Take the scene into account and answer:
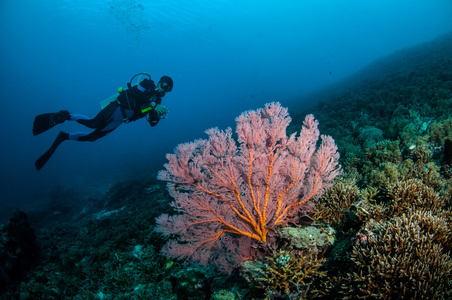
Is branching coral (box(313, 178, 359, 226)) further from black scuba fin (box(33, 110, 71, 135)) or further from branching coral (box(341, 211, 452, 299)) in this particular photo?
black scuba fin (box(33, 110, 71, 135))

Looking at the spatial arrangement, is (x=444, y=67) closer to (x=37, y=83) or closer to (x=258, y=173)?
(x=258, y=173)

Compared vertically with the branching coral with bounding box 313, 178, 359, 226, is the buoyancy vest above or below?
above

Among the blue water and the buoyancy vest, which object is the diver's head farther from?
the blue water

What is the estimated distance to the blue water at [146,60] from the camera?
43.6 meters

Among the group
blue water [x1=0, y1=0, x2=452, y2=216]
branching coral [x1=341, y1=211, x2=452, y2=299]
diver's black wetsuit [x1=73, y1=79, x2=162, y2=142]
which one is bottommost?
branching coral [x1=341, y1=211, x2=452, y2=299]

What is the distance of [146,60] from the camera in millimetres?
105250

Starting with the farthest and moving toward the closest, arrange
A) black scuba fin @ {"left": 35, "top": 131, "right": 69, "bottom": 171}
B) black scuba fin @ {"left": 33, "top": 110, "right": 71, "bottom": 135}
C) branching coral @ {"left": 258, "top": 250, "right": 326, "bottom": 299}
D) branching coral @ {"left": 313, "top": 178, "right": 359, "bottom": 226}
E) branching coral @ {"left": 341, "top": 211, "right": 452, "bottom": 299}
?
1. black scuba fin @ {"left": 33, "top": 110, "right": 71, "bottom": 135}
2. black scuba fin @ {"left": 35, "top": 131, "right": 69, "bottom": 171}
3. branching coral @ {"left": 313, "top": 178, "right": 359, "bottom": 226}
4. branching coral @ {"left": 258, "top": 250, "right": 326, "bottom": 299}
5. branching coral @ {"left": 341, "top": 211, "right": 452, "bottom": 299}

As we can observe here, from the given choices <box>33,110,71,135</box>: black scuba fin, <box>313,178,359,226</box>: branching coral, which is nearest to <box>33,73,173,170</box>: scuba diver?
<box>33,110,71,135</box>: black scuba fin

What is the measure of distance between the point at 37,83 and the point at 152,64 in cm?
5367

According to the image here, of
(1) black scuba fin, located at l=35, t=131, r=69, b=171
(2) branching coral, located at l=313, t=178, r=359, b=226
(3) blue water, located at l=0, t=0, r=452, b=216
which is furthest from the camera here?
(3) blue water, located at l=0, t=0, r=452, b=216

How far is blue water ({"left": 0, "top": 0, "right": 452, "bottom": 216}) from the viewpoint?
A: 43.6m

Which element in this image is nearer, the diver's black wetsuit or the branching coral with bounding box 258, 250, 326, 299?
the branching coral with bounding box 258, 250, 326, 299

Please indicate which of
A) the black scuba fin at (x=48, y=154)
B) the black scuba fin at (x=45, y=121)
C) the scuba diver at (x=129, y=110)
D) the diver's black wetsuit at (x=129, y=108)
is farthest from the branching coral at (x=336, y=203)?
the black scuba fin at (x=45, y=121)

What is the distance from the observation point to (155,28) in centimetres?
6388
